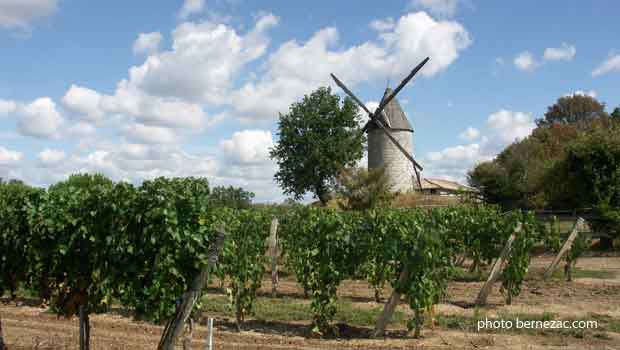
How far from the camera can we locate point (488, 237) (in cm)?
1195

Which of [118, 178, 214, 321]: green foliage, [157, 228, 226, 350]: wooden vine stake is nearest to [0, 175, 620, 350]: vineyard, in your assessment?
[118, 178, 214, 321]: green foliage

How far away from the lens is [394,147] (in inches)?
1377

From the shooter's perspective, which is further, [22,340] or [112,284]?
[22,340]

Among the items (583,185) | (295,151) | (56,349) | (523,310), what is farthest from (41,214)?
(295,151)

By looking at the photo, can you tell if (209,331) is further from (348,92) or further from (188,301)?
Answer: (348,92)

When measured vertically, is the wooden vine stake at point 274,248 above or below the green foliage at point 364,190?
below

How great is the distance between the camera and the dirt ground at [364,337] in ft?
23.8

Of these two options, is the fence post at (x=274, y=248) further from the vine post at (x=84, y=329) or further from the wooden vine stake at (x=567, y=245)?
the wooden vine stake at (x=567, y=245)

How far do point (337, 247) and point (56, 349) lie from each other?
12.8 ft

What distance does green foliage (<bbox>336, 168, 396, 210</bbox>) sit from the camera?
71.6ft

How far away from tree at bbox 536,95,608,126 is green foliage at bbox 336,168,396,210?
36.7 meters

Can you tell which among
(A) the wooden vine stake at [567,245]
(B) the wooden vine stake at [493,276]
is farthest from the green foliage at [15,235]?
(A) the wooden vine stake at [567,245]

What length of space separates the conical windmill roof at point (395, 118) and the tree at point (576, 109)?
23.3m

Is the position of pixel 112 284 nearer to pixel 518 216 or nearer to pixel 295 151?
pixel 518 216
